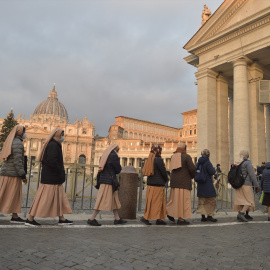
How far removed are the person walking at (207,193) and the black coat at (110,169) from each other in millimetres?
2496

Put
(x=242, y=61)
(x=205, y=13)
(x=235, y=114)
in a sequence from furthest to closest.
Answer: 1. (x=205, y=13)
2. (x=242, y=61)
3. (x=235, y=114)

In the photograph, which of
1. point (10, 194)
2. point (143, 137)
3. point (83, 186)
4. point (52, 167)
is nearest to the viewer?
point (52, 167)

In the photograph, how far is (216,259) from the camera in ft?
11.2

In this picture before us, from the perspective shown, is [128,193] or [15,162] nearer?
[15,162]

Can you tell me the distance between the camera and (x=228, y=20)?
16531 millimetres

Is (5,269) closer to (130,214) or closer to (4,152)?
(4,152)

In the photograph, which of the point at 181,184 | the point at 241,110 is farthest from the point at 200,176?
the point at 241,110

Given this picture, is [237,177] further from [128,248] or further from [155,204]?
[128,248]

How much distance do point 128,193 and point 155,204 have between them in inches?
40.5

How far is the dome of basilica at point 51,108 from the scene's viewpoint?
5645 inches

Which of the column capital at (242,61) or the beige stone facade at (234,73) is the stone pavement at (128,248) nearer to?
the beige stone facade at (234,73)

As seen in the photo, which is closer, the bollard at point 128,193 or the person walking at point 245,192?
the bollard at point 128,193

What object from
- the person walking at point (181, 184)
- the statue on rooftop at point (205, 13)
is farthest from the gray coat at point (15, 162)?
the statue on rooftop at point (205, 13)

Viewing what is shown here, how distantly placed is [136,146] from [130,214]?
226 feet
